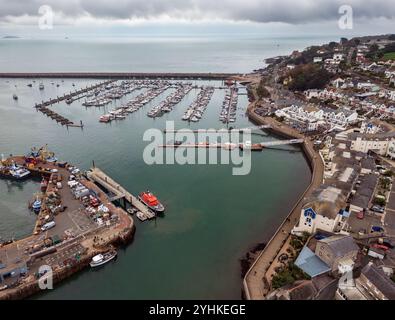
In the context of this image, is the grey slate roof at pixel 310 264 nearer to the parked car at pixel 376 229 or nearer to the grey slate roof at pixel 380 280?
the grey slate roof at pixel 380 280

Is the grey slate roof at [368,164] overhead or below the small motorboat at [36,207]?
overhead

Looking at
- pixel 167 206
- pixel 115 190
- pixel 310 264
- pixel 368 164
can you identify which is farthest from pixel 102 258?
pixel 368 164

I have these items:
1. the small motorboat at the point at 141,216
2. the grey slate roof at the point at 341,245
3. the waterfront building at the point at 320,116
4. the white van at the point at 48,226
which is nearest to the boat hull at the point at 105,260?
the small motorboat at the point at 141,216

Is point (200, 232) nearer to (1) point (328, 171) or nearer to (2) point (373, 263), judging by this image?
(2) point (373, 263)

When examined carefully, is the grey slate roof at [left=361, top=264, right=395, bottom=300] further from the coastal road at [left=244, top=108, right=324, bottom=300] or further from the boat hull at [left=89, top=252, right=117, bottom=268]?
the boat hull at [left=89, top=252, right=117, bottom=268]

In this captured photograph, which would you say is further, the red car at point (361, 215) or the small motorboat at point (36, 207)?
the small motorboat at point (36, 207)

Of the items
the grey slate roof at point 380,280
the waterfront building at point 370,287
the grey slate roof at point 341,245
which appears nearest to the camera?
the grey slate roof at point 380,280

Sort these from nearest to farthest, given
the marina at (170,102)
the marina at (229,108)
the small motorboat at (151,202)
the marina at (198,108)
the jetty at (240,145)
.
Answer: the small motorboat at (151,202), the jetty at (240,145), the marina at (229,108), the marina at (198,108), the marina at (170,102)
